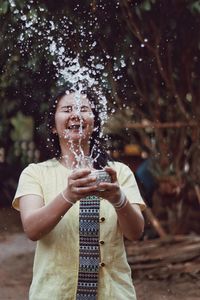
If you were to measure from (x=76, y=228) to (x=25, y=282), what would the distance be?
114 inches

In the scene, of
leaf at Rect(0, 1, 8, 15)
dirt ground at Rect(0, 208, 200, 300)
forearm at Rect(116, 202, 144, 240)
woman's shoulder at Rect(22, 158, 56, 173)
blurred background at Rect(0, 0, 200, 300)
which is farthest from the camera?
blurred background at Rect(0, 0, 200, 300)

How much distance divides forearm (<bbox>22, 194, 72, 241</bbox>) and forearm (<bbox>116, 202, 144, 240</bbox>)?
131 mm

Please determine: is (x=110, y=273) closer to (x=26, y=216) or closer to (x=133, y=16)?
(x=26, y=216)

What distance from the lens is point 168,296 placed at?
3.83 m

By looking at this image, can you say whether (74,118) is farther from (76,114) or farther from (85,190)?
(85,190)

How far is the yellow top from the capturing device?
1.44 metres

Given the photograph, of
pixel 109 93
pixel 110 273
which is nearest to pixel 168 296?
pixel 109 93

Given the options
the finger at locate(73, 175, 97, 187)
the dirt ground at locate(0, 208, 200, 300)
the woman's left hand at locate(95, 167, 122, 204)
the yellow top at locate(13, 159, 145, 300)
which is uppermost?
the finger at locate(73, 175, 97, 187)

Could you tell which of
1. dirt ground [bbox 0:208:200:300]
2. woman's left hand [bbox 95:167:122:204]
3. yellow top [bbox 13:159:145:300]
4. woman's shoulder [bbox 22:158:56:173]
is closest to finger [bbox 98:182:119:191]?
woman's left hand [bbox 95:167:122:204]

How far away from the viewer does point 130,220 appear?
4.73 ft

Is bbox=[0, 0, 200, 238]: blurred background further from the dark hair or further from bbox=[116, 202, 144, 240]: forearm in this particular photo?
bbox=[116, 202, 144, 240]: forearm

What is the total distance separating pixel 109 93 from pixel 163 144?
564 mm

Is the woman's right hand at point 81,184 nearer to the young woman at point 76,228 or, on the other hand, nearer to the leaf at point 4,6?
the young woman at point 76,228

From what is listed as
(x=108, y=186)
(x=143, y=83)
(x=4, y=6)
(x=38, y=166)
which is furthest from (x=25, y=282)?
(x=108, y=186)
